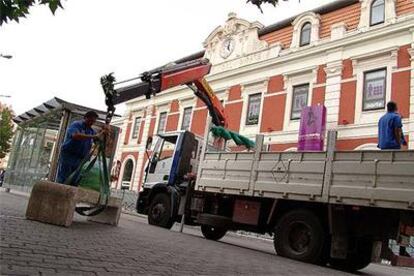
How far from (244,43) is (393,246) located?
790 inches

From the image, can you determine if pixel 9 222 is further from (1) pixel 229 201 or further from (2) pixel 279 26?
(2) pixel 279 26

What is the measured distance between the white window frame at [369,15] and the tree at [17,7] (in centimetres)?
1786

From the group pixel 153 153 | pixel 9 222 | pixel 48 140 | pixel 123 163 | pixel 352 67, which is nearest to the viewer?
pixel 9 222

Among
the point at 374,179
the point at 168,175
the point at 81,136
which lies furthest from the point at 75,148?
the point at 168,175

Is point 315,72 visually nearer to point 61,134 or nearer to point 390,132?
point 61,134

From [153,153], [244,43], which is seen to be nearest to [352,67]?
[244,43]

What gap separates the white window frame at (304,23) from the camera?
75.1ft

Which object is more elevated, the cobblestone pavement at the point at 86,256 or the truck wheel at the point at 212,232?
the truck wheel at the point at 212,232

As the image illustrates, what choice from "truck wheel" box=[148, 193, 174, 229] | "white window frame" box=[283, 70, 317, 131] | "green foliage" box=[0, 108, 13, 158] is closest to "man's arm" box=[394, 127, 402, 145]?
"truck wheel" box=[148, 193, 174, 229]

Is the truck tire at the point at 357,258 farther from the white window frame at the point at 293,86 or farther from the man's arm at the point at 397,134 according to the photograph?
the white window frame at the point at 293,86

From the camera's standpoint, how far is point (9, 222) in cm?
597

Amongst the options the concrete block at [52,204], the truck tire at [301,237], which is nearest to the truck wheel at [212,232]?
the truck tire at [301,237]

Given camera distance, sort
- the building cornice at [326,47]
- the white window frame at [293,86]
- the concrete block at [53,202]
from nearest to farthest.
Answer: the concrete block at [53,202]
the building cornice at [326,47]
the white window frame at [293,86]

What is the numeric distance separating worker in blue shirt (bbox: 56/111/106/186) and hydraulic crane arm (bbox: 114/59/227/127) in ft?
8.09
